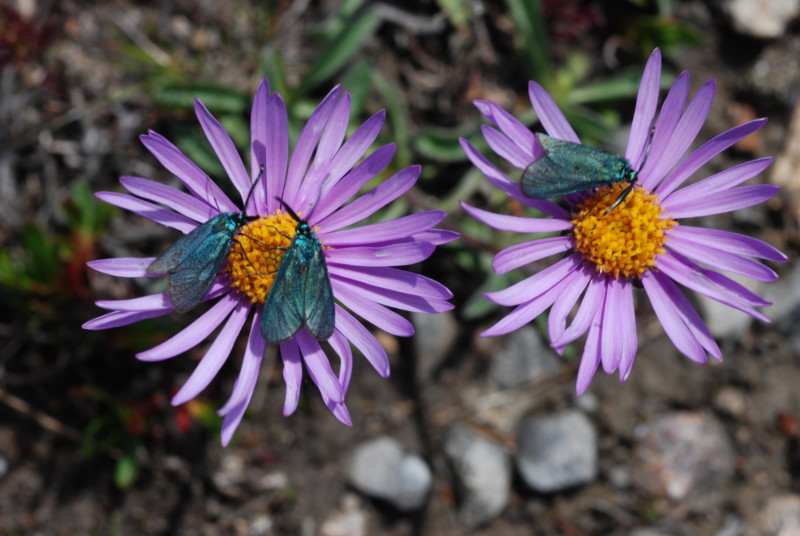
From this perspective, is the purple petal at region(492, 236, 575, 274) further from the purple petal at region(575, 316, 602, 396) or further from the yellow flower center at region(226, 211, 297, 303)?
the yellow flower center at region(226, 211, 297, 303)

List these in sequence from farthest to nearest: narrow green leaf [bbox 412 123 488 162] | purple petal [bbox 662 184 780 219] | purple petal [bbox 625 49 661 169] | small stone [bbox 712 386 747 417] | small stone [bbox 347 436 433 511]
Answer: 1. small stone [bbox 712 386 747 417]
2. small stone [bbox 347 436 433 511]
3. narrow green leaf [bbox 412 123 488 162]
4. purple petal [bbox 662 184 780 219]
5. purple petal [bbox 625 49 661 169]

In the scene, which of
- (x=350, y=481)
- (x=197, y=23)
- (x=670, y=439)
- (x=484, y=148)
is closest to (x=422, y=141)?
(x=484, y=148)

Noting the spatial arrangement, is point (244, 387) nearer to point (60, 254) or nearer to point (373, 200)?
point (373, 200)

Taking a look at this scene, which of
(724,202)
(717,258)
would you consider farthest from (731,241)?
(724,202)

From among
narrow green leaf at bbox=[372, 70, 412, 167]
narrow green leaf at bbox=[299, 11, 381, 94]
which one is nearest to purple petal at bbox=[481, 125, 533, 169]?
narrow green leaf at bbox=[372, 70, 412, 167]

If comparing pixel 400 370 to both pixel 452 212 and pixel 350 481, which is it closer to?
pixel 350 481
